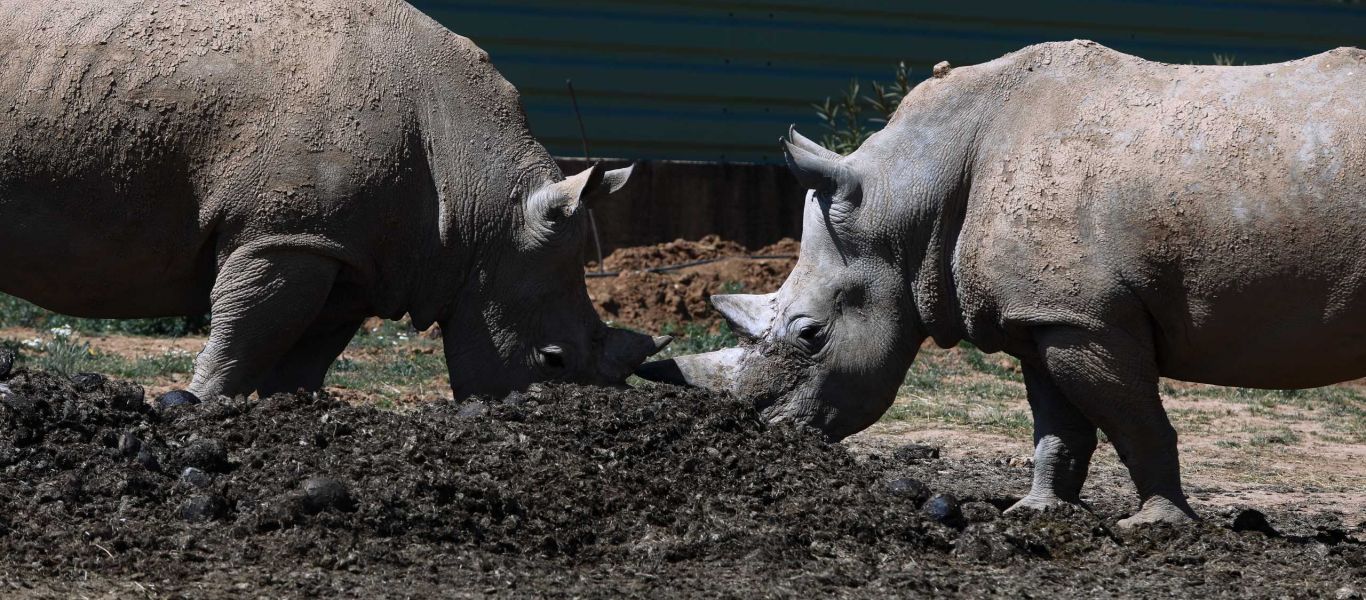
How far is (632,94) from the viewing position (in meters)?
14.3

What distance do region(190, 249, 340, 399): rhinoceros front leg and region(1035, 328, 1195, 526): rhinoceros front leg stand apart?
266 cm

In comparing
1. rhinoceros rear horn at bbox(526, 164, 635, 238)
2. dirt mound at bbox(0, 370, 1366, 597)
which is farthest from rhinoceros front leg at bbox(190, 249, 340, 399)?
rhinoceros rear horn at bbox(526, 164, 635, 238)

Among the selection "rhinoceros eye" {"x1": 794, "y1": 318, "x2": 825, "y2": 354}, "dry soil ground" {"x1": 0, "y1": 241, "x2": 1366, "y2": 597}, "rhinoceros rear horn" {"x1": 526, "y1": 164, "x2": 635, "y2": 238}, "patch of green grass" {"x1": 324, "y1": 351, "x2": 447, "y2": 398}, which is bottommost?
"dry soil ground" {"x1": 0, "y1": 241, "x2": 1366, "y2": 597}

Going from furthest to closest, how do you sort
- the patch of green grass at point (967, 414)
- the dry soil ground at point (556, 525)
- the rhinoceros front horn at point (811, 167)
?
1. the patch of green grass at point (967, 414)
2. the rhinoceros front horn at point (811, 167)
3. the dry soil ground at point (556, 525)

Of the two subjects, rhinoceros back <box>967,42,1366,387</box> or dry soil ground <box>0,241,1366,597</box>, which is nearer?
dry soil ground <box>0,241,1366,597</box>

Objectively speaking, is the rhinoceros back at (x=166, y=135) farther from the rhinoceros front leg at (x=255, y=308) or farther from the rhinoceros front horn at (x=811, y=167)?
the rhinoceros front horn at (x=811, y=167)

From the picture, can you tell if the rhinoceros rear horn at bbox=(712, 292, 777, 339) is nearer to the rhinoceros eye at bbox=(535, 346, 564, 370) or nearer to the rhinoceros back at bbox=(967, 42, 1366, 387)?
the rhinoceros eye at bbox=(535, 346, 564, 370)

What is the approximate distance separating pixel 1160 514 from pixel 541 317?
101 inches

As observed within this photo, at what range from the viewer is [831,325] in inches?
258

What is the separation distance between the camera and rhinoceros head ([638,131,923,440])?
6.41m

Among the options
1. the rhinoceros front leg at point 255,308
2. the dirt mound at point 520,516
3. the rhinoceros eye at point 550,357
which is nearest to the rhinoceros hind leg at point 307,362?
the rhinoceros front leg at point 255,308

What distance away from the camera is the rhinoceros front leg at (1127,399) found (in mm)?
5848

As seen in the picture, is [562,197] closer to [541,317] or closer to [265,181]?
[541,317]

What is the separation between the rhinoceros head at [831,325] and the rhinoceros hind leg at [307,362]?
1.60m
